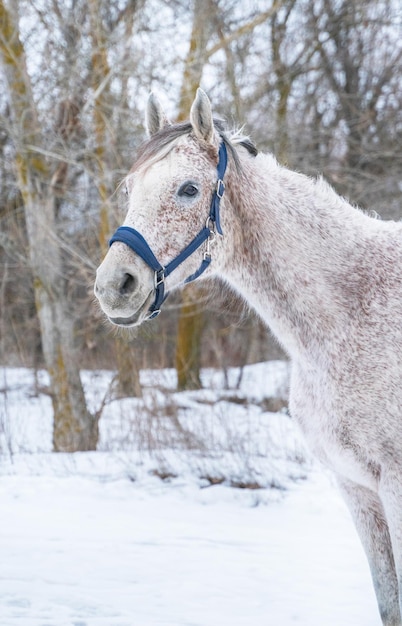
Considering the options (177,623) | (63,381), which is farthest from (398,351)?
(63,381)

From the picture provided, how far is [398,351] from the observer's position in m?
2.54

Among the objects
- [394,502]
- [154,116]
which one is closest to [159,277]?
[154,116]

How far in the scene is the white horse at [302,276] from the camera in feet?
8.13

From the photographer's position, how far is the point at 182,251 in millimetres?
2660

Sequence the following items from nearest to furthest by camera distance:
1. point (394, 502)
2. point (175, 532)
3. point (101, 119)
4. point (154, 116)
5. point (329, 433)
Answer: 1. point (394, 502)
2. point (329, 433)
3. point (154, 116)
4. point (175, 532)
5. point (101, 119)

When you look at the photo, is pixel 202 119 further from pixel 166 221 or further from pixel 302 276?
pixel 302 276

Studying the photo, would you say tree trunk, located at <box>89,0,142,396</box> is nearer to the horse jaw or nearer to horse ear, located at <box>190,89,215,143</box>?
horse ear, located at <box>190,89,215,143</box>

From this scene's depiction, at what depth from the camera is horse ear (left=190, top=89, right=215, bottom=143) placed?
2639 mm

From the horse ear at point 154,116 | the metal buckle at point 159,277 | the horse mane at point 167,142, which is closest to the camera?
the metal buckle at point 159,277

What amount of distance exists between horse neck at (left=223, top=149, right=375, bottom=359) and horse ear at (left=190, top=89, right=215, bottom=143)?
0.20m

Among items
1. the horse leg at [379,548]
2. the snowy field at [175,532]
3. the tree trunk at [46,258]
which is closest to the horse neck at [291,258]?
the horse leg at [379,548]

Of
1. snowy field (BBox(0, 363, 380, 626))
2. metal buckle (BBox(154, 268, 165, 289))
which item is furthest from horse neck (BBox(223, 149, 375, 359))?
snowy field (BBox(0, 363, 380, 626))

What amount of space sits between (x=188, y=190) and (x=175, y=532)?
3003 millimetres

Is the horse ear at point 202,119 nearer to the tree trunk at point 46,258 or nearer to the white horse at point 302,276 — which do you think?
the white horse at point 302,276
